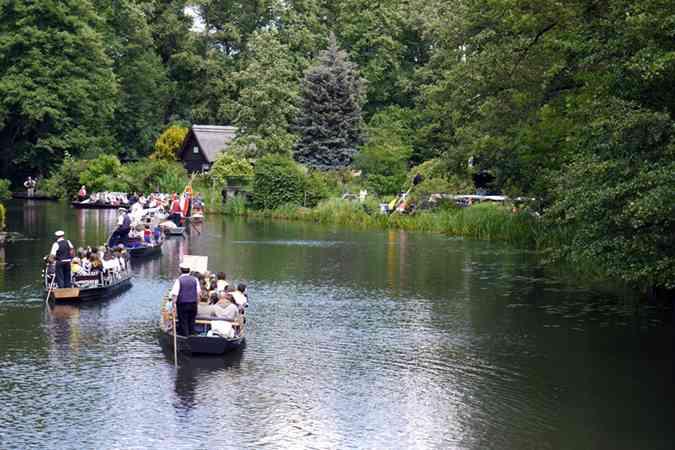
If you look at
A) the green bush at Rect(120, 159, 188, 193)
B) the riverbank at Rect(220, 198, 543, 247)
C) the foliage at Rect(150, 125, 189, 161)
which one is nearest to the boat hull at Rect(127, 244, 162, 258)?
the riverbank at Rect(220, 198, 543, 247)

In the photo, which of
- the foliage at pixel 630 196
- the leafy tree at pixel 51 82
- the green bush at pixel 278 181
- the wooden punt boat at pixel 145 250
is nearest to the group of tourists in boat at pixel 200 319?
the foliage at pixel 630 196

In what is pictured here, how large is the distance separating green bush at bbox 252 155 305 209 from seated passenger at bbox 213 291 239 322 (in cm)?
3555

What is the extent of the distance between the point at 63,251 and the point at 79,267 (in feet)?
5.45

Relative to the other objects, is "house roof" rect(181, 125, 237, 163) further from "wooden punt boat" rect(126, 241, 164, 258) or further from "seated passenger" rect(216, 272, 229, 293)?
"seated passenger" rect(216, 272, 229, 293)

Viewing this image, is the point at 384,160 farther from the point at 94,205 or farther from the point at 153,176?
the point at 94,205

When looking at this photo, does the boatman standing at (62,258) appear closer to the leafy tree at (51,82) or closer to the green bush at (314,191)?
the green bush at (314,191)

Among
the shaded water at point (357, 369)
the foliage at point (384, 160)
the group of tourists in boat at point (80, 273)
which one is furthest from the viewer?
the foliage at point (384, 160)

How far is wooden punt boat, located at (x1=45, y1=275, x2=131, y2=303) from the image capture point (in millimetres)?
25078

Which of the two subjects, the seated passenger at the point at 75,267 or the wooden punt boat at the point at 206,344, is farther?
the seated passenger at the point at 75,267

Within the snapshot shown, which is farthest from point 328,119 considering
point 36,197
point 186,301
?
point 186,301

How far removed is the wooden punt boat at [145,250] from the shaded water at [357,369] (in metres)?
3.53

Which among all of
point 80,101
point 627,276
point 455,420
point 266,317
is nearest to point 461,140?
point 266,317

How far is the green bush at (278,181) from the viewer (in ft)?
183

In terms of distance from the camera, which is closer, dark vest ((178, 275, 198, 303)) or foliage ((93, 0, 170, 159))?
dark vest ((178, 275, 198, 303))
